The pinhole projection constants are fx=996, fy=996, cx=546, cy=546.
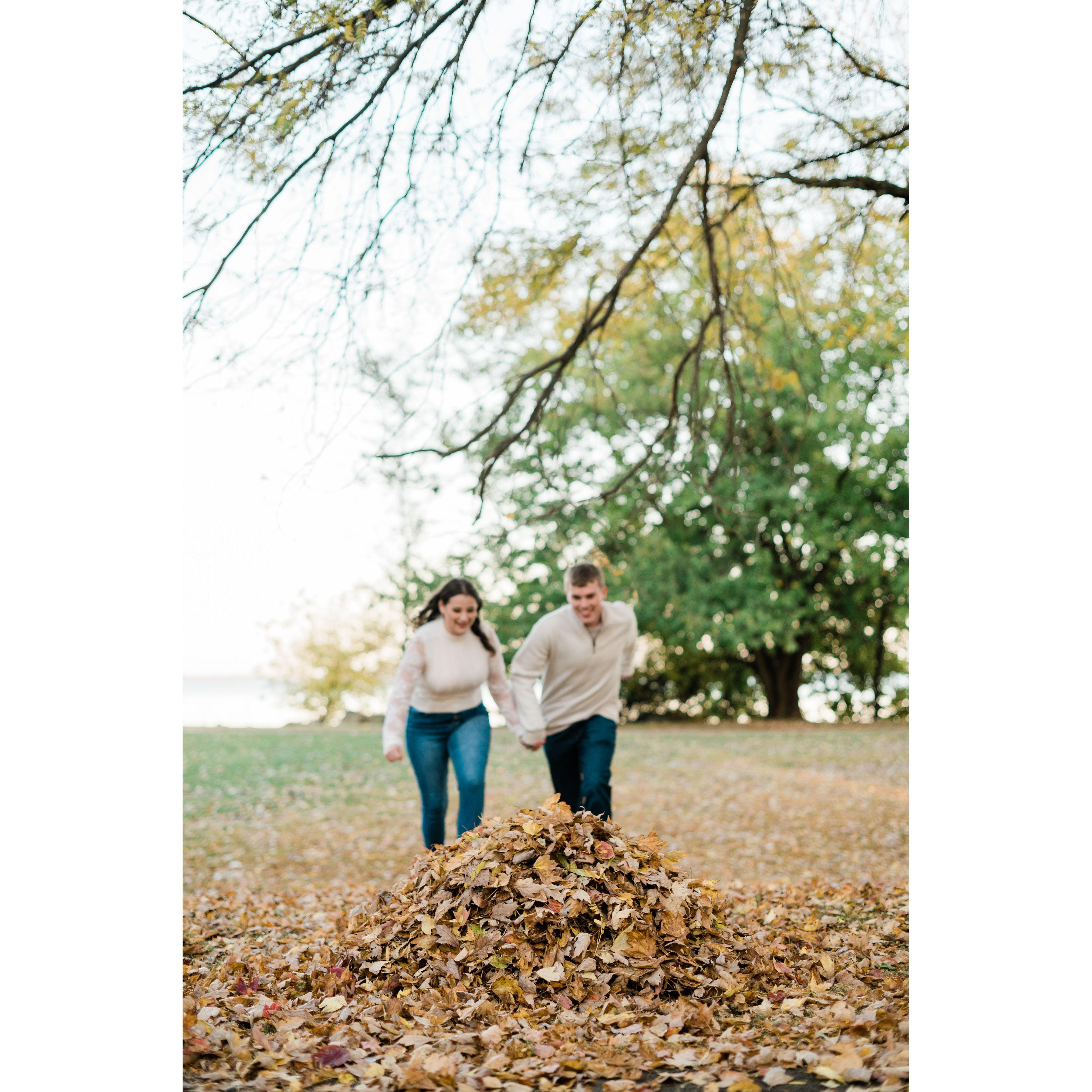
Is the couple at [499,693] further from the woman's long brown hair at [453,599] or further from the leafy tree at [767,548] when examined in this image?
the leafy tree at [767,548]

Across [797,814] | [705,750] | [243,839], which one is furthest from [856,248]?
[705,750]

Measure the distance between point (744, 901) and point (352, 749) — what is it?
395 inches

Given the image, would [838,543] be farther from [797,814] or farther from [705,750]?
[797,814]

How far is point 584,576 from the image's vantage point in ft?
16.5

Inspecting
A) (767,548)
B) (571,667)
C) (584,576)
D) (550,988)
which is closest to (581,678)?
(571,667)

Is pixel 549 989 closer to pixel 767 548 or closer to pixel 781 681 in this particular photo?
pixel 767 548

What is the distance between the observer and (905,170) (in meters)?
5.41

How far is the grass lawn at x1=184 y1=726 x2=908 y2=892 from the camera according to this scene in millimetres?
7426

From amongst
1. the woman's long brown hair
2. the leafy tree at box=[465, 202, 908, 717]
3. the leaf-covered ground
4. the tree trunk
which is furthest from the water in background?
the woman's long brown hair

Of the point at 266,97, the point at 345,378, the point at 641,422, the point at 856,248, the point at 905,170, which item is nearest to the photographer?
the point at 266,97

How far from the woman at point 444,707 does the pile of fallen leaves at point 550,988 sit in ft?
2.88

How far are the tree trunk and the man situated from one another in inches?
522

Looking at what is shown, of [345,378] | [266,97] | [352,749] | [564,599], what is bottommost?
[352,749]

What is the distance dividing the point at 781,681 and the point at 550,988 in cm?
1542
